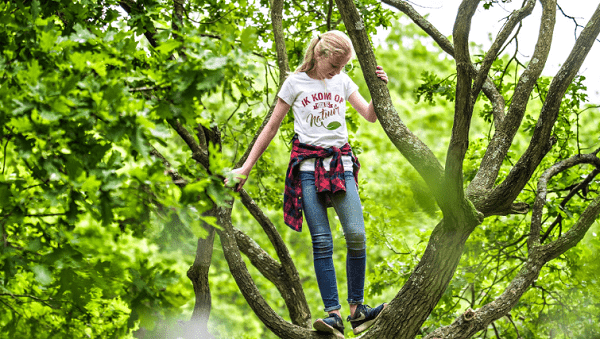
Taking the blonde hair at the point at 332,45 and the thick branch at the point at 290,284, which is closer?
the blonde hair at the point at 332,45

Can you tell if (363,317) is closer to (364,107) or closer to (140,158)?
(364,107)

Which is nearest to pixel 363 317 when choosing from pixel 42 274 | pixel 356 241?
pixel 356 241

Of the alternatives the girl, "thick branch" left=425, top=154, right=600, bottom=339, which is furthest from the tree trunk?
"thick branch" left=425, top=154, right=600, bottom=339

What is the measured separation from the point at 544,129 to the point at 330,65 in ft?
4.18

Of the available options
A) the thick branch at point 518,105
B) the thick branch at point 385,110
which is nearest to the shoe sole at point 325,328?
the thick branch at point 385,110

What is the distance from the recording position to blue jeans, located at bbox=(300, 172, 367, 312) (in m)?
2.60

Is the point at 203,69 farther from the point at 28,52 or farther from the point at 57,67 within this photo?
the point at 28,52

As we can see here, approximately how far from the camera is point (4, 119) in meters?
1.60

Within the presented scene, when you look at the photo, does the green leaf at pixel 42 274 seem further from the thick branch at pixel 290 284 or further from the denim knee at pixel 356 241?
the thick branch at pixel 290 284

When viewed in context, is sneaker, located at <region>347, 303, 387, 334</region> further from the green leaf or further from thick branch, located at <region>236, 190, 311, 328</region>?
the green leaf

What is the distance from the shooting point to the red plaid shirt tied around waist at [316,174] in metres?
2.59

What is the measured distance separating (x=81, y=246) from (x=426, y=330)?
330 centimetres

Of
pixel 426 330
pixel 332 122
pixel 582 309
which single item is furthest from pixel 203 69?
pixel 582 309

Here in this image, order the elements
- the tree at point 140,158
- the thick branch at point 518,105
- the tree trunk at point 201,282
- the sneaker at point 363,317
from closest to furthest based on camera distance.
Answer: the tree at point 140,158
the sneaker at point 363,317
the thick branch at point 518,105
the tree trunk at point 201,282
